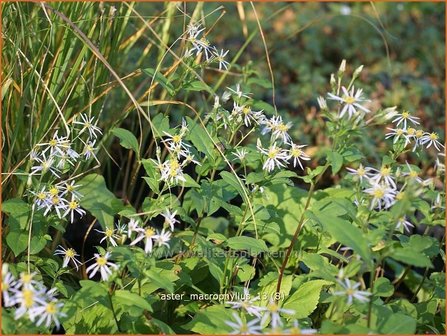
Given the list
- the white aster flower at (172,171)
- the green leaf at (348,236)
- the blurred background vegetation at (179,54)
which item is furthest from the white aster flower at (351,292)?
the blurred background vegetation at (179,54)

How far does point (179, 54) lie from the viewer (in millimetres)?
2428

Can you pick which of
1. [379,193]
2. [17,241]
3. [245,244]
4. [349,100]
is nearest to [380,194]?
[379,193]

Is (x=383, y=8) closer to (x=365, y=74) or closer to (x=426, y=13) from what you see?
(x=426, y=13)

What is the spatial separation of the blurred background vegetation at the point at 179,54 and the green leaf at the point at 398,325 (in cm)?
85

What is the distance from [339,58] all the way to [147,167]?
2.78 metres

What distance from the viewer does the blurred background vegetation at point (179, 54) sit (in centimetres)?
196

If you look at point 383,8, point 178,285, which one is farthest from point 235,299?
point 383,8

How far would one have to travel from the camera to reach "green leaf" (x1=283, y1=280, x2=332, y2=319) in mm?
1655

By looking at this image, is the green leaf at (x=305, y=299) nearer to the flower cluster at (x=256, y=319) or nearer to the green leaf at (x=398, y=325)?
the flower cluster at (x=256, y=319)

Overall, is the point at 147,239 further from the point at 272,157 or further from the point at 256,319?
the point at 272,157

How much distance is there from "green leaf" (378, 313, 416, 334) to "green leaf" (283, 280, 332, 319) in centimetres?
24

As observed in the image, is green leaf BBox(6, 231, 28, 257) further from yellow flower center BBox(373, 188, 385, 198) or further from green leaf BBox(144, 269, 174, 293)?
yellow flower center BBox(373, 188, 385, 198)

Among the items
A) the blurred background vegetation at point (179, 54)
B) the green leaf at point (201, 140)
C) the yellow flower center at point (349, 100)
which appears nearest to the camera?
the yellow flower center at point (349, 100)

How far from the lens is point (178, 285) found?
1.71 meters
